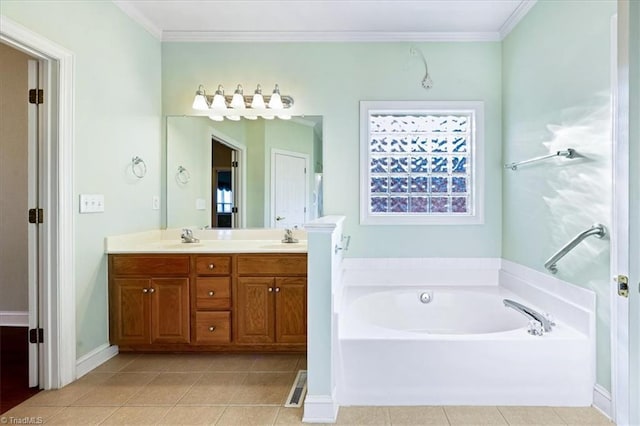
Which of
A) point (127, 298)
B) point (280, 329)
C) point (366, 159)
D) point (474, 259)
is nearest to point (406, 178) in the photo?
point (366, 159)

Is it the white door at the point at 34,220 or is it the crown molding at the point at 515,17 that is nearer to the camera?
the white door at the point at 34,220

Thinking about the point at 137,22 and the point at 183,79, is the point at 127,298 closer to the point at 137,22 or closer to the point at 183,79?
the point at 183,79

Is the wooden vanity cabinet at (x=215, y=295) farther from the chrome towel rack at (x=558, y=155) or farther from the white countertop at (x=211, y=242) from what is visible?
the chrome towel rack at (x=558, y=155)

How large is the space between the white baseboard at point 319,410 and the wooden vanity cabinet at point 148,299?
1.20m

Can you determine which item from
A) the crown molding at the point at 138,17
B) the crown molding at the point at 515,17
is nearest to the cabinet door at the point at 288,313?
the crown molding at the point at 138,17

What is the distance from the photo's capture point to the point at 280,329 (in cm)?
268

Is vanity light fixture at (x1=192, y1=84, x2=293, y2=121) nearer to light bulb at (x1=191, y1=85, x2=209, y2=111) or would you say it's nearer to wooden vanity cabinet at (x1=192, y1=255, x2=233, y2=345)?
light bulb at (x1=191, y1=85, x2=209, y2=111)

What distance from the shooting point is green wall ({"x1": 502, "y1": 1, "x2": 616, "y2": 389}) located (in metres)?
1.93

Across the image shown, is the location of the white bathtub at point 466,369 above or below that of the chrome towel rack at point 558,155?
A: below

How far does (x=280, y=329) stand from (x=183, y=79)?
88.0 inches

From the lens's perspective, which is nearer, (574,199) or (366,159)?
(574,199)

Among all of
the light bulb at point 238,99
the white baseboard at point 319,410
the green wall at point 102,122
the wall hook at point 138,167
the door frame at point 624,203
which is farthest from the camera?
the light bulb at point 238,99

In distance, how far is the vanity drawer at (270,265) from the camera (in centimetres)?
268

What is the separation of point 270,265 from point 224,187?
95cm
